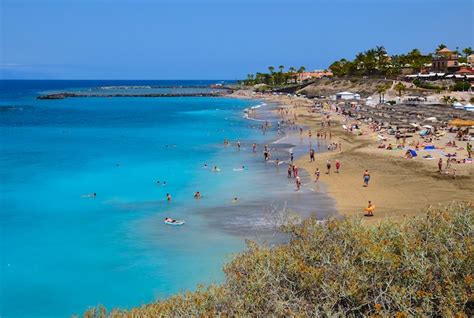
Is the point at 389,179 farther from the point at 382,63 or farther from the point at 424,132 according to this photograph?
the point at 382,63

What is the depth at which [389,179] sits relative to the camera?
104ft

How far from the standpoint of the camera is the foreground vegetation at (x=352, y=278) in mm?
9047

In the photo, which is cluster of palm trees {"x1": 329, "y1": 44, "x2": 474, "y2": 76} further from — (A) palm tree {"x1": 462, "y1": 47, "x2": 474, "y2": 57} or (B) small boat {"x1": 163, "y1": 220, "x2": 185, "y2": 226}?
(B) small boat {"x1": 163, "y1": 220, "x2": 185, "y2": 226}

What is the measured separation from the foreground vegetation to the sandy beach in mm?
9345

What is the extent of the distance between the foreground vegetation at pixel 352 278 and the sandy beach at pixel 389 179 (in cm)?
935

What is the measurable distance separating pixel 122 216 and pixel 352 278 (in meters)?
18.8

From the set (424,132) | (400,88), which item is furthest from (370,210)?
(400,88)

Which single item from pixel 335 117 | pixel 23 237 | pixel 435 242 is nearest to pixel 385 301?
pixel 435 242

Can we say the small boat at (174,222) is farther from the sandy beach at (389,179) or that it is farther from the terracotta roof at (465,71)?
the terracotta roof at (465,71)

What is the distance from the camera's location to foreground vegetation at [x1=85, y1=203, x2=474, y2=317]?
9.05 metres

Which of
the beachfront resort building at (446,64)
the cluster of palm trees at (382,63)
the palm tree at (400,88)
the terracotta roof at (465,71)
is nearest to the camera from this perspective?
the palm tree at (400,88)

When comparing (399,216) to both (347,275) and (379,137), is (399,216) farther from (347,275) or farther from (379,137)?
(379,137)

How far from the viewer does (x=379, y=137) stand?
48188 millimetres

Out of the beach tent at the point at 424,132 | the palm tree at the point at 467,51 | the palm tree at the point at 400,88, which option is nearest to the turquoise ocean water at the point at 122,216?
the beach tent at the point at 424,132
